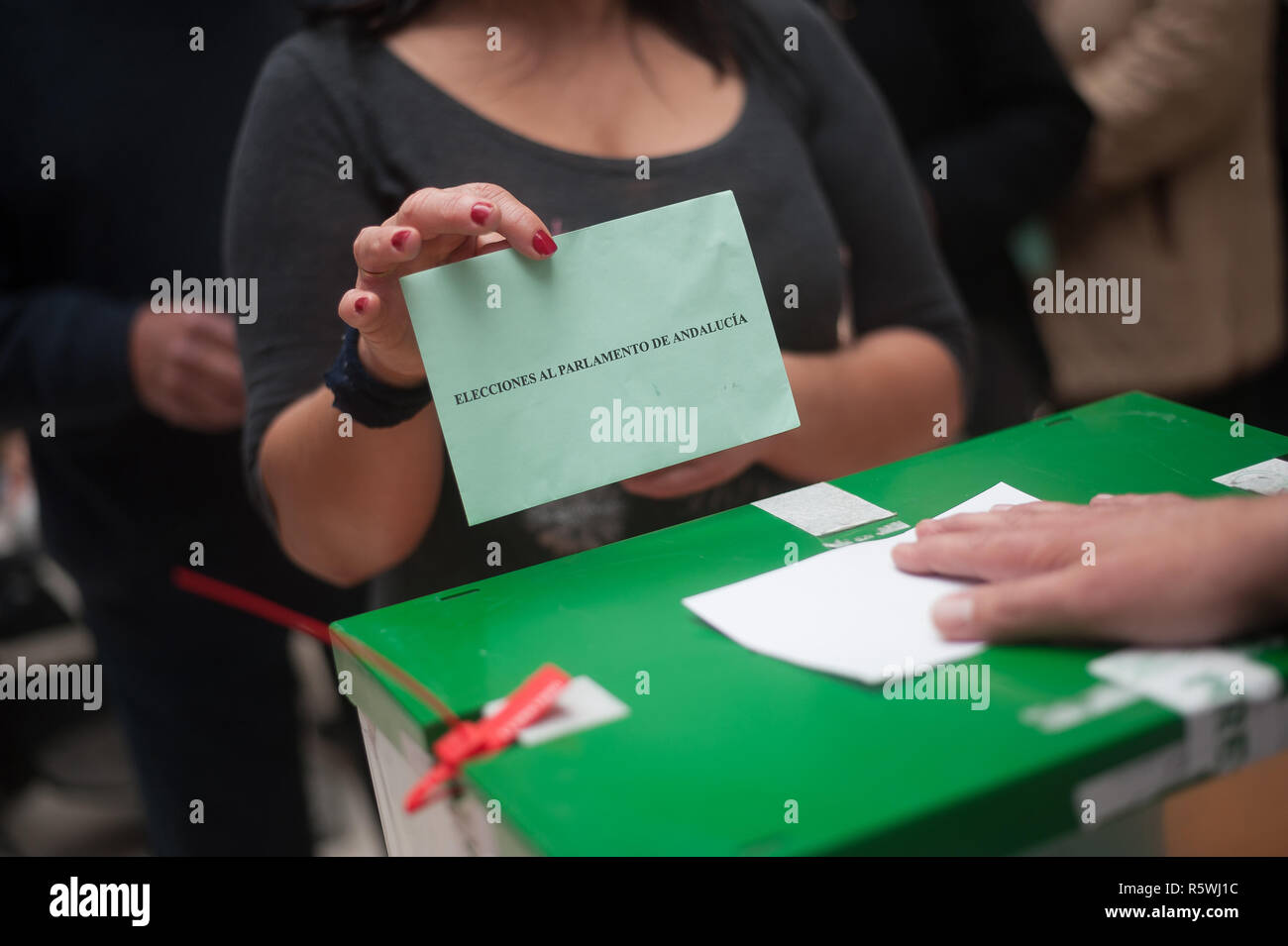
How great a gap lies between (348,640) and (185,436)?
2.46 ft

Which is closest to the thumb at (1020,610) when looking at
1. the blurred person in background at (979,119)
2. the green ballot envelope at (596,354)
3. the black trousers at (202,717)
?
the green ballot envelope at (596,354)

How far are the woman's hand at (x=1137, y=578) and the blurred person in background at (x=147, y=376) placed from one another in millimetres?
886

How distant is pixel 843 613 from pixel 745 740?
12 cm

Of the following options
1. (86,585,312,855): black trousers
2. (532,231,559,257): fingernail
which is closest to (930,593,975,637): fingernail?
(532,231,559,257): fingernail

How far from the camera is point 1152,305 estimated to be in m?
1.56

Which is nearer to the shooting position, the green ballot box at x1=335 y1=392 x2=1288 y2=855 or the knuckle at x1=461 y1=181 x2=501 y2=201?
the green ballot box at x1=335 y1=392 x2=1288 y2=855

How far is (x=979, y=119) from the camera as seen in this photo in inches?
58.1

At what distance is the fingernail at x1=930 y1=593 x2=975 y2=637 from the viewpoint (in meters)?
0.56

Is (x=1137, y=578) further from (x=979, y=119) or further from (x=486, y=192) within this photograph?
(x=979, y=119)

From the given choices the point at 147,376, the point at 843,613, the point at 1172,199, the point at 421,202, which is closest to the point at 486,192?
the point at 421,202

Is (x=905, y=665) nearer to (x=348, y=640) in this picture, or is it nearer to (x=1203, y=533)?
(x=1203, y=533)

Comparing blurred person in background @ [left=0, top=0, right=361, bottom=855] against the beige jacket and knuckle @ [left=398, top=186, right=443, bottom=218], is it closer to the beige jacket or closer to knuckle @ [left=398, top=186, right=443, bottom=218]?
knuckle @ [left=398, top=186, right=443, bottom=218]

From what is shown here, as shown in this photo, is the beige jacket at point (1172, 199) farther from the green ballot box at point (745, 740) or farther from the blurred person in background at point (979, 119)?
the green ballot box at point (745, 740)

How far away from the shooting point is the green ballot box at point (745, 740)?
464 mm
